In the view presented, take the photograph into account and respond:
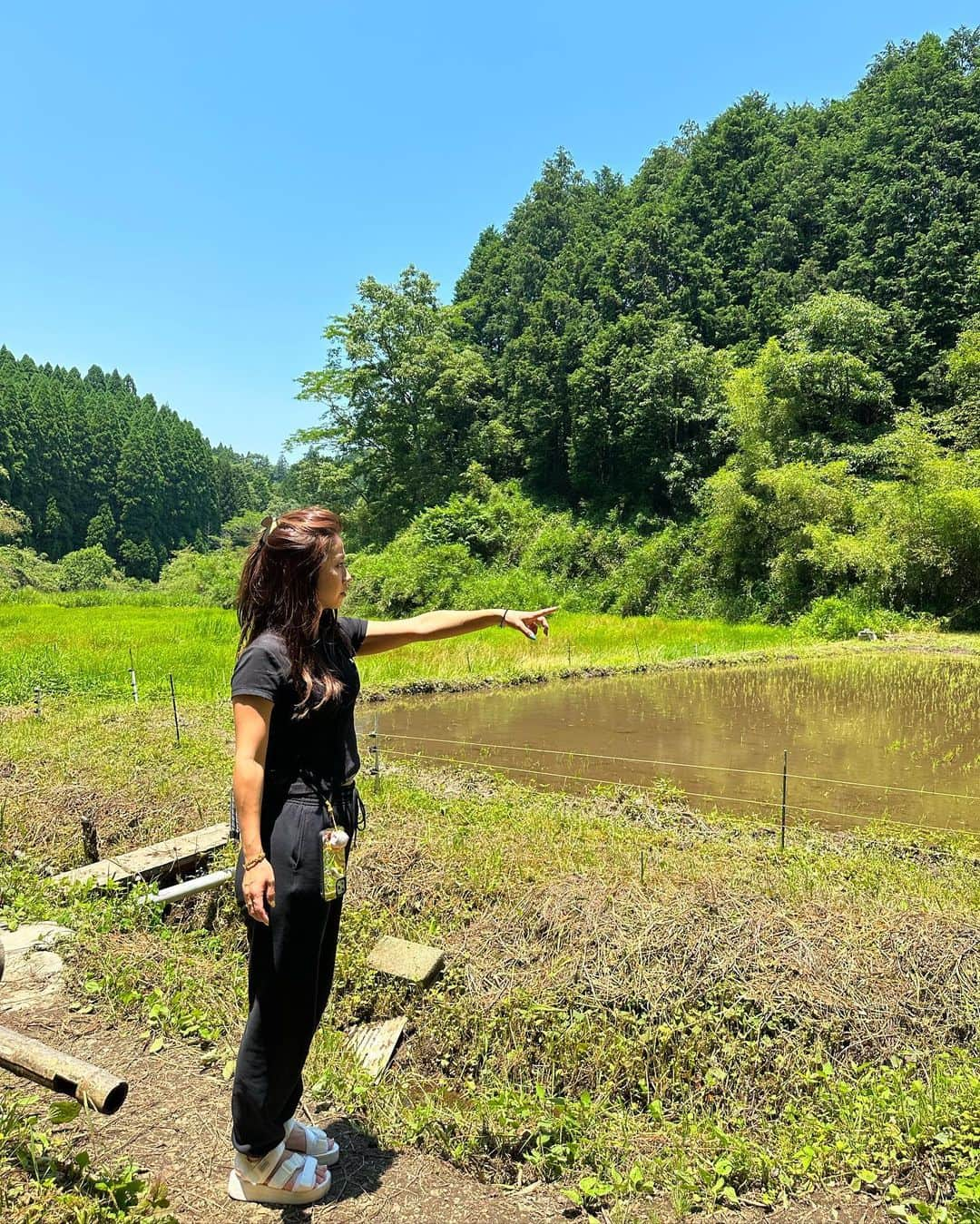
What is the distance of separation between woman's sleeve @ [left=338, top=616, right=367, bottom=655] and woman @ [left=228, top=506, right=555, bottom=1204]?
3.4 inches

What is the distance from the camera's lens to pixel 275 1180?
183cm

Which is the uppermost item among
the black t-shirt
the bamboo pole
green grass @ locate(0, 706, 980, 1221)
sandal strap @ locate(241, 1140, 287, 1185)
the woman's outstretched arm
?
the woman's outstretched arm

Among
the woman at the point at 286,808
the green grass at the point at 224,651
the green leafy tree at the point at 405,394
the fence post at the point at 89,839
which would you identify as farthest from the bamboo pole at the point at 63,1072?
the green leafy tree at the point at 405,394

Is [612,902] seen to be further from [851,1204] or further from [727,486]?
[727,486]

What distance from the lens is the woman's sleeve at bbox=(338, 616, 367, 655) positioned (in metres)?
2.01

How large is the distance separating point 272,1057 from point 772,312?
27712 mm

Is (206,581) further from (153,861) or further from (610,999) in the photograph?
(610,999)

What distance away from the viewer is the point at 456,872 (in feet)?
12.1

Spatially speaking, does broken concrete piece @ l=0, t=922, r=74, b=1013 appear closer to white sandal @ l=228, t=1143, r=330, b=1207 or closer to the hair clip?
white sandal @ l=228, t=1143, r=330, b=1207

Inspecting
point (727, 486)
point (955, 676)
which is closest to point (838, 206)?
point (727, 486)

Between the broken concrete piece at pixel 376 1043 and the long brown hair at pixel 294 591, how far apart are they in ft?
5.09

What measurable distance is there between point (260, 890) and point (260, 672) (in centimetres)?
47

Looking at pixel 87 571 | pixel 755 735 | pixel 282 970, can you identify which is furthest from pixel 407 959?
pixel 87 571

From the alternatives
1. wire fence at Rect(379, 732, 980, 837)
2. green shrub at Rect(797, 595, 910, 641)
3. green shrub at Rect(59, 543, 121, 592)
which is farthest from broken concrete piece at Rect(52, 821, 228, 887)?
green shrub at Rect(59, 543, 121, 592)
